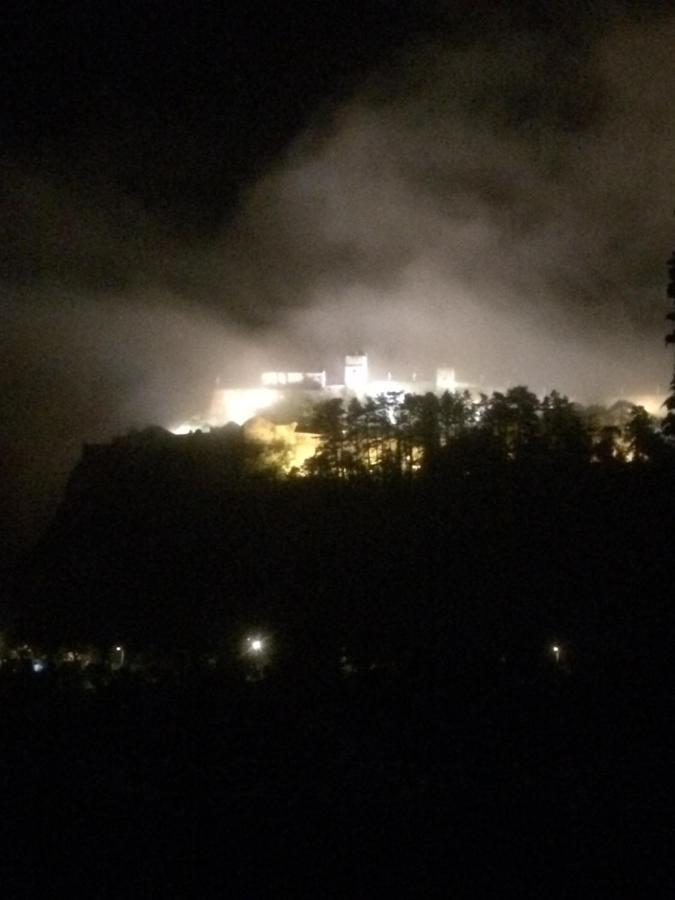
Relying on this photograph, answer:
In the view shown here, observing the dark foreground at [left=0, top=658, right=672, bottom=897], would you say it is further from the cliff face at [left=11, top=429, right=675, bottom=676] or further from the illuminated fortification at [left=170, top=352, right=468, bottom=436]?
the illuminated fortification at [left=170, top=352, right=468, bottom=436]

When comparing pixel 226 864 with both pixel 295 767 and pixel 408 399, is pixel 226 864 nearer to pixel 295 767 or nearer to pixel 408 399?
pixel 295 767

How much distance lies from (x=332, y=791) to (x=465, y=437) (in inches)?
687

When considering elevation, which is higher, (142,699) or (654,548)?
(654,548)

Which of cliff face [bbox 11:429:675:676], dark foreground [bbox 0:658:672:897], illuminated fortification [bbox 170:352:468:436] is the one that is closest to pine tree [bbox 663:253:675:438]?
cliff face [bbox 11:429:675:676]

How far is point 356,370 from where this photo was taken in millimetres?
42562

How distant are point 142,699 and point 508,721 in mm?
2418

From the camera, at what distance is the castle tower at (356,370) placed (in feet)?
139

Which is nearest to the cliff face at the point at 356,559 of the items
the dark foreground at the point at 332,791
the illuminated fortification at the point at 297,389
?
the dark foreground at the point at 332,791

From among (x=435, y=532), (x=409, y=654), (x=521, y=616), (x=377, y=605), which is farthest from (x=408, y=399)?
(x=409, y=654)

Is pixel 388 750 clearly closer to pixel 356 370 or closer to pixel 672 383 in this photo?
pixel 672 383

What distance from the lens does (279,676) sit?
6.23 meters

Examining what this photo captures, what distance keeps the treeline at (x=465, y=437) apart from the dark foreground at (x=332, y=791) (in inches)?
525

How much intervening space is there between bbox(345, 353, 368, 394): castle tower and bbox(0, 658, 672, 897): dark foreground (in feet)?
121

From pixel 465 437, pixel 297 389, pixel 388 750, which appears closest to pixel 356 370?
pixel 297 389
